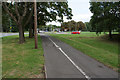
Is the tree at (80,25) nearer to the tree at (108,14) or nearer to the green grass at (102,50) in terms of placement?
the tree at (108,14)

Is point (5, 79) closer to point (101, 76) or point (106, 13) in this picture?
point (101, 76)

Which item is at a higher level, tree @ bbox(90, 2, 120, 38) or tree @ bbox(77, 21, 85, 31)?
tree @ bbox(77, 21, 85, 31)

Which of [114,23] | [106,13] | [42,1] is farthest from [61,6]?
[114,23]

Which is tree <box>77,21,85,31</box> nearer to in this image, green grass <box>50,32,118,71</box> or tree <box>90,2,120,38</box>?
tree <box>90,2,120,38</box>

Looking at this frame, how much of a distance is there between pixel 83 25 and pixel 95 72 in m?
95.9

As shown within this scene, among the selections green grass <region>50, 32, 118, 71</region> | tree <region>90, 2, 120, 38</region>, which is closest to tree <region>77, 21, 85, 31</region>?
tree <region>90, 2, 120, 38</region>

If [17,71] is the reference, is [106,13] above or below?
above

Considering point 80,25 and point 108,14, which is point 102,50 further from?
point 80,25

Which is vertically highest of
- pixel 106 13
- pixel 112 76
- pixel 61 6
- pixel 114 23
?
pixel 61 6

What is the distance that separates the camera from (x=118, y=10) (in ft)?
59.2

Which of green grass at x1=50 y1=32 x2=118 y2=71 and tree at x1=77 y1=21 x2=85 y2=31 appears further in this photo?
tree at x1=77 y1=21 x2=85 y2=31

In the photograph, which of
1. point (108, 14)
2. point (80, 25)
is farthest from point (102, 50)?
point (80, 25)

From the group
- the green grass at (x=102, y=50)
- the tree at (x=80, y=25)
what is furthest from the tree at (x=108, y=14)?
the tree at (x=80, y=25)

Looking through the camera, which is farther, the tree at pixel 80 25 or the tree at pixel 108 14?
the tree at pixel 80 25
